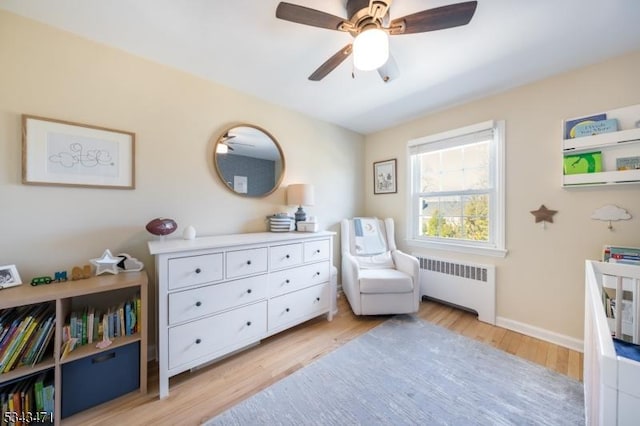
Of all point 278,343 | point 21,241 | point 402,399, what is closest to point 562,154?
point 402,399

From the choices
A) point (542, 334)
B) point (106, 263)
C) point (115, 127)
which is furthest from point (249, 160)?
point (542, 334)

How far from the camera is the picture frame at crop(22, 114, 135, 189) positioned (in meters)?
1.37

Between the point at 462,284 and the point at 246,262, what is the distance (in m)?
2.23

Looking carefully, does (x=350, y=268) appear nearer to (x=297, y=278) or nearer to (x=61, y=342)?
(x=297, y=278)

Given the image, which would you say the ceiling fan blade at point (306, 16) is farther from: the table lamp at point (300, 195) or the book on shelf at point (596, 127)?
the book on shelf at point (596, 127)

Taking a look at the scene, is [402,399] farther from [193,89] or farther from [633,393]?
[193,89]

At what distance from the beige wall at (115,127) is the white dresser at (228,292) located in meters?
0.35

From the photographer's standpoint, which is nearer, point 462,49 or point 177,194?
point 462,49

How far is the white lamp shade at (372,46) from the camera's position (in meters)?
1.17

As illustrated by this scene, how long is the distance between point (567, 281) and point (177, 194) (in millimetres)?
3306

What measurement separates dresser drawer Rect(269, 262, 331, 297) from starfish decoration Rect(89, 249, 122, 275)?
102 centimetres

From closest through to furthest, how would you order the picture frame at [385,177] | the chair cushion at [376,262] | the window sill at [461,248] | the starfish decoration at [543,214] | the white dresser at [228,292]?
the white dresser at [228,292] < the starfish decoration at [543,214] < the window sill at [461,248] < the chair cushion at [376,262] < the picture frame at [385,177]

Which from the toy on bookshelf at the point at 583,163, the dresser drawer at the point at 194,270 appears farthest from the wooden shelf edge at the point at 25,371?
the toy on bookshelf at the point at 583,163

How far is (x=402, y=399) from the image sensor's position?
1356 mm
